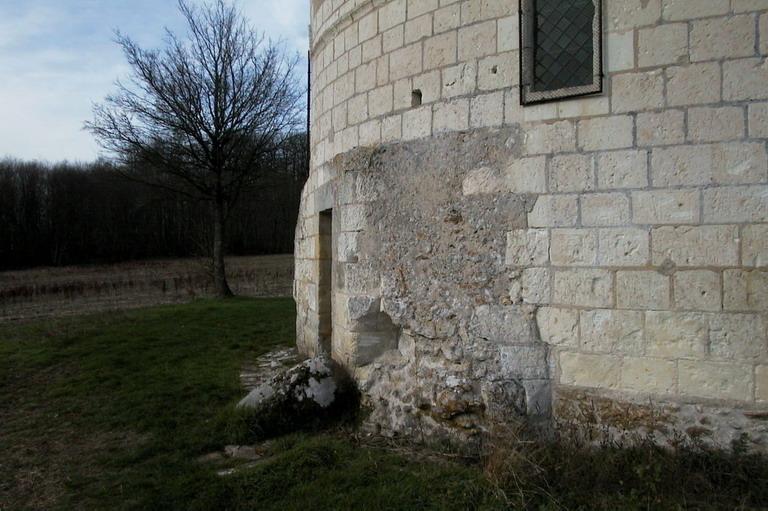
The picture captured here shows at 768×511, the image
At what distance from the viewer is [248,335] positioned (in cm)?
912

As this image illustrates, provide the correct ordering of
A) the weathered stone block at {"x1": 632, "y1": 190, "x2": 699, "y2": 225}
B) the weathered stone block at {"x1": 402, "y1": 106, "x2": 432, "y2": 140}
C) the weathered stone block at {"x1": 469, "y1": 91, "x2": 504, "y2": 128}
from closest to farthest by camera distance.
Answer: the weathered stone block at {"x1": 632, "y1": 190, "x2": 699, "y2": 225} < the weathered stone block at {"x1": 469, "y1": 91, "x2": 504, "y2": 128} < the weathered stone block at {"x1": 402, "y1": 106, "x2": 432, "y2": 140}

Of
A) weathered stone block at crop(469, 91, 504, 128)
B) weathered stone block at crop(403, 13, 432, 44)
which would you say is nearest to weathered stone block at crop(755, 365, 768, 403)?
weathered stone block at crop(469, 91, 504, 128)

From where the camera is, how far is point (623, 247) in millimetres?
3373

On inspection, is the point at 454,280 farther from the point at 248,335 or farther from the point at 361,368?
the point at 248,335

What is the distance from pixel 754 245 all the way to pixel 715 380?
793mm

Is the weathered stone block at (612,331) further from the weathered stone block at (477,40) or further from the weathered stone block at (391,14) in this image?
the weathered stone block at (391,14)

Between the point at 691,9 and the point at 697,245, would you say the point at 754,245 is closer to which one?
the point at 697,245

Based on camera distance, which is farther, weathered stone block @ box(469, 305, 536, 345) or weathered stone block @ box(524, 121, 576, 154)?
weathered stone block @ box(469, 305, 536, 345)

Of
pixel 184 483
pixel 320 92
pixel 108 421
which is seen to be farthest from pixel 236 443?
pixel 320 92

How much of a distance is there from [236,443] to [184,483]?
0.75m

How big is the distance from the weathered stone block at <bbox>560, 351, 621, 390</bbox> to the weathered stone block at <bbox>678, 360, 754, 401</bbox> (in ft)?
1.21

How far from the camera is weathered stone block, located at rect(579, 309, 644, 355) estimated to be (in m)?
3.34

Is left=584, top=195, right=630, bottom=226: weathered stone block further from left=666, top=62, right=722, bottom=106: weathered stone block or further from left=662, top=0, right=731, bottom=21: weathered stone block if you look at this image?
left=662, top=0, right=731, bottom=21: weathered stone block

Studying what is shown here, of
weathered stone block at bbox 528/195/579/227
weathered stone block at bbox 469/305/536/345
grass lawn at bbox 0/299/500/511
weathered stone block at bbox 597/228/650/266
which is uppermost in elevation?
weathered stone block at bbox 528/195/579/227
